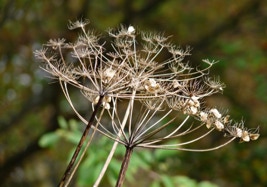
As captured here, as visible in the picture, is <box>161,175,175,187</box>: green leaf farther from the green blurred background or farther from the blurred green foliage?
the green blurred background

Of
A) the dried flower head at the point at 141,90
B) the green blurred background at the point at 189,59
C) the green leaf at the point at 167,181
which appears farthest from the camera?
the green blurred background at the point at 189,59

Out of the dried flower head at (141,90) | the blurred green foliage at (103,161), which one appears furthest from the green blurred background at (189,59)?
the dried flower head at (141,90)

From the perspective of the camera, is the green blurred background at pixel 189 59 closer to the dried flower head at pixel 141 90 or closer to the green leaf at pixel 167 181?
the green leaf at pixel 167 181

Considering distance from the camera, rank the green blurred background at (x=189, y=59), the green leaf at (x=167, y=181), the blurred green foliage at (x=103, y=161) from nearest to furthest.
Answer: the blurred green foliage at (x=103, y=161)
the green leaf at (x=167, y=181)
the green blurred background at (x=189, y=59)

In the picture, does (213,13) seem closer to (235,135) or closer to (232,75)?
(232,75)

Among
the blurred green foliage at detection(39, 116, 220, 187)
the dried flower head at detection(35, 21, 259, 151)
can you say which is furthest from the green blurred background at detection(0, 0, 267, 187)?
the dried flower head at detection(35, 21, 259, 151)

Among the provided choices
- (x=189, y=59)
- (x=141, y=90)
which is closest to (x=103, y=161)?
(x=141, y=90)

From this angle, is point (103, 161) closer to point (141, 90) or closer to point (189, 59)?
point (141, 90)

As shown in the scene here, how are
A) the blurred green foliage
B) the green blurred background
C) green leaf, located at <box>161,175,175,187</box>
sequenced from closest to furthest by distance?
the blurred green foliage → green leaf, located at <box>161,175,175,187</box> → the green blurred background
